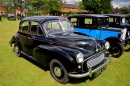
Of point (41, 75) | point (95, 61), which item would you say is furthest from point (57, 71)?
point (95, 61)

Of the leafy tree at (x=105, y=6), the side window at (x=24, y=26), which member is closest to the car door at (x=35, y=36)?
the side window at (x=24, y=26)

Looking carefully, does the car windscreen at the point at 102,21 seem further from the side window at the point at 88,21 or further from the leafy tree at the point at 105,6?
the leafy tree at the point at 105,6

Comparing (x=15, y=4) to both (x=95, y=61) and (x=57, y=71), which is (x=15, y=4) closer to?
(x=57, y=71)

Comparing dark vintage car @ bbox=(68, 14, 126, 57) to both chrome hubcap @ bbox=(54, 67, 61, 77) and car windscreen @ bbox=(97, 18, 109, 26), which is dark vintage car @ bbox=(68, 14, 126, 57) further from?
chrome hubcap @ bbox=(54, 67, 61, 77)

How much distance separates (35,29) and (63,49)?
1.64 metres

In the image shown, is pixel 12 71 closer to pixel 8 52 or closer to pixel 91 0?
pixel 8 52

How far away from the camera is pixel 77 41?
4273 millimetres

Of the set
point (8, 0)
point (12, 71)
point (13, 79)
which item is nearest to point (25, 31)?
point (12, 71)

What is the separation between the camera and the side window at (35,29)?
4.82 metres

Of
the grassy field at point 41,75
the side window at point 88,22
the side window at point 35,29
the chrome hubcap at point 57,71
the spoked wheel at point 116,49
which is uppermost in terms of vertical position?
the side window at point 88,22

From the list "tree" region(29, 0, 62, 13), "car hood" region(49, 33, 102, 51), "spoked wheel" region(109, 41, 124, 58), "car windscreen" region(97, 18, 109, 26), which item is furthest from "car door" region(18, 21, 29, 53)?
"tree" region(29, 0, 62, 13)

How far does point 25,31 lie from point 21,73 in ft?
5.72

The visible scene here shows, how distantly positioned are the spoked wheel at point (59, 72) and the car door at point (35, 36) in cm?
93

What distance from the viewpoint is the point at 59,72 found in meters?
4.10
